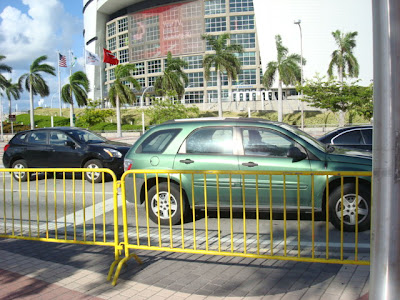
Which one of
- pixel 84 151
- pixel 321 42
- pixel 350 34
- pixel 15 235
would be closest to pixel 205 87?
pixel 321 42

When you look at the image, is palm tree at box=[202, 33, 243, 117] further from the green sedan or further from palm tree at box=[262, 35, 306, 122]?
the green sedan

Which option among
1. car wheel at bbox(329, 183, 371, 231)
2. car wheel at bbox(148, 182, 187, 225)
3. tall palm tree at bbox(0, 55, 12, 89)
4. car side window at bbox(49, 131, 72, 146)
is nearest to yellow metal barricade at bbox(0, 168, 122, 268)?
car wheel at bbox(148, 182, 187, 225)

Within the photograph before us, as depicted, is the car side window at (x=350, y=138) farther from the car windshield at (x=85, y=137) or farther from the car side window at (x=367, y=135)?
the car windshield at (x=85, y=137)

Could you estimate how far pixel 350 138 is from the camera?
382 inches

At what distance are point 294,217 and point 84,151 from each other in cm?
707

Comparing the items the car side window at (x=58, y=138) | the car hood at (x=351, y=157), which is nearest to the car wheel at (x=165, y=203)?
the car hood at (x=351, y=157)

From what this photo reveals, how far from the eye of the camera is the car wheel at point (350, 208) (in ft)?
18.8

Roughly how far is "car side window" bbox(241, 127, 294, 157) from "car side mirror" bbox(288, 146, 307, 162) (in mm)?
186

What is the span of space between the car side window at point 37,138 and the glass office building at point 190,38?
59.2 metres

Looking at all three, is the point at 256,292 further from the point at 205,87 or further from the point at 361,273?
the point at 205,87

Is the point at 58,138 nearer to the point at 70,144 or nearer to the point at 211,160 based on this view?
the point at 70,144

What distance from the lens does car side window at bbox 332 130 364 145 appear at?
9.63 m

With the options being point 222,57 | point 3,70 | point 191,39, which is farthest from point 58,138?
point 191,39

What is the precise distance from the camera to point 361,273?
14.1ft
